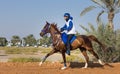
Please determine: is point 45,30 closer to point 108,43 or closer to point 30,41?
point 108,43

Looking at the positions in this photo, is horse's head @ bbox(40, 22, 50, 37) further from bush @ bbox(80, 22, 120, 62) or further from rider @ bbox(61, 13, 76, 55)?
bush @ bbox(80, 22, 120, 62)

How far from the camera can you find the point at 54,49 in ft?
57.5

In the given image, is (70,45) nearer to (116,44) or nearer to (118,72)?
(118,72)

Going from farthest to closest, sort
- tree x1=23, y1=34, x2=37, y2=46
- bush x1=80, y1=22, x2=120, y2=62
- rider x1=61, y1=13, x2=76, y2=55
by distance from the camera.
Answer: tree x1=23, y1=34, x2=37, y2=46, bush x1=80, y1=22, x2=120, y2=62, rider x1=61, y1=13, x2=76, y2=55

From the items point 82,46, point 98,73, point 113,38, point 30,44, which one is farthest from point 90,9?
point 30,44

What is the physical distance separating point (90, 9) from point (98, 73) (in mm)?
18014

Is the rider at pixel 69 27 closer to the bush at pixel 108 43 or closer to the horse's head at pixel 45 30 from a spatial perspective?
the horse's head at pixel 45 30

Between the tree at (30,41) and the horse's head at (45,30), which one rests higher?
the tree at (30,41)

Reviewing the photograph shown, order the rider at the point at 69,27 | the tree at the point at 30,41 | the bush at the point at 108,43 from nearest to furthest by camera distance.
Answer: the rider at the point at 69,27
the bush at the point at 108,43
the tree at the point at 30,41

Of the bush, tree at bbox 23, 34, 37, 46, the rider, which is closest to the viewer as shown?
the rider

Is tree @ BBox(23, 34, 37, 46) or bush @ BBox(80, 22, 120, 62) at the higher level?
tree @ BBox(23, 34, 37, 46)

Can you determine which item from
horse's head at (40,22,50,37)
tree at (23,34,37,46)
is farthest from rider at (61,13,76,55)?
tree at (23,34,37,46)

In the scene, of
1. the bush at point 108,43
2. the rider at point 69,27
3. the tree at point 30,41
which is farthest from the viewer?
the tree at point 30,41

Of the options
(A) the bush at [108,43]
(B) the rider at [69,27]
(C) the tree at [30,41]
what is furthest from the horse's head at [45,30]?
(C) the tree at [30,41]
